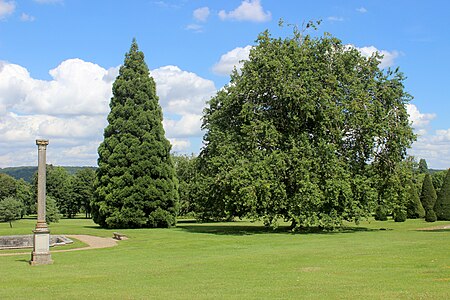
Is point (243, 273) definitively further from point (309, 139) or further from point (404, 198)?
point (404, 198)

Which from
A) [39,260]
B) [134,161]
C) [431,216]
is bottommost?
[39,260]

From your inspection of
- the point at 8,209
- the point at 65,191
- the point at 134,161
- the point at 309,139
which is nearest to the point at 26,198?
the point at 65,191

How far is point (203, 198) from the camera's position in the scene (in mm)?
38188

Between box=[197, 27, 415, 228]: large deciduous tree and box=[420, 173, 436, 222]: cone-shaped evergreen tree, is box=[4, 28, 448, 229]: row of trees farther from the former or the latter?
box=[420, 173, 436, 222]: cone-shaped evergreen tree

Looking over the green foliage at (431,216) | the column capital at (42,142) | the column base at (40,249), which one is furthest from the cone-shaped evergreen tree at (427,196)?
the column capital at (42,142)

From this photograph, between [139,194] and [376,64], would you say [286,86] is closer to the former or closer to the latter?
[376,64]

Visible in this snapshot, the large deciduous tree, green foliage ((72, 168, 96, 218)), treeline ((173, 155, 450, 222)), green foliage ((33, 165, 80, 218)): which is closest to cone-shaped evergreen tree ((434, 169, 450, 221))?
treeline ((173, 155, 450, 222))

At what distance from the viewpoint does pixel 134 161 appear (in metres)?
45.0

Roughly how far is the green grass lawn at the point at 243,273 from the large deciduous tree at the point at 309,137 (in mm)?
7166

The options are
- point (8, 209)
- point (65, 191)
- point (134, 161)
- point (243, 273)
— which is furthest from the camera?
point (65, 191)

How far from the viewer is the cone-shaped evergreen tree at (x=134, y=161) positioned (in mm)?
44250

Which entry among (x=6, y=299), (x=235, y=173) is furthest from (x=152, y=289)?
(x=235, y=173)

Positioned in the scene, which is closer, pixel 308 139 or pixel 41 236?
pixel 41 236

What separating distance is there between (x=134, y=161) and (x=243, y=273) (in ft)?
101
